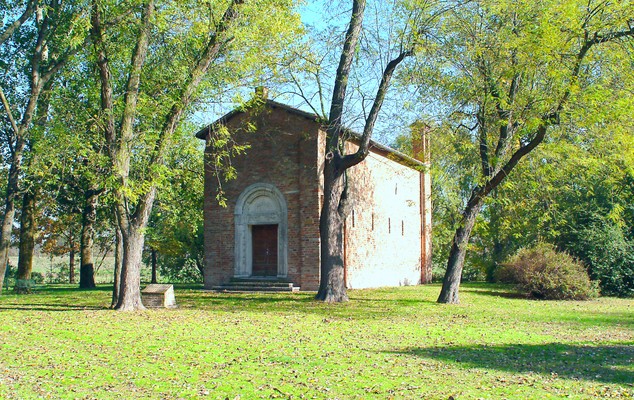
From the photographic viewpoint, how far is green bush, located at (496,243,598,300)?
23562 mm

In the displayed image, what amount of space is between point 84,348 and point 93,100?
430 inches

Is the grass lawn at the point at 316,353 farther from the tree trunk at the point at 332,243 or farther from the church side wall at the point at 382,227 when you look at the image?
the church side wall at the point at 382,227

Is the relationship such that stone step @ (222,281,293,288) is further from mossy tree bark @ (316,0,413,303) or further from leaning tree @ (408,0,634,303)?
leaning tree @ (408,0,634,303)

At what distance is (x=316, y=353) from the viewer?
1073 centimetres

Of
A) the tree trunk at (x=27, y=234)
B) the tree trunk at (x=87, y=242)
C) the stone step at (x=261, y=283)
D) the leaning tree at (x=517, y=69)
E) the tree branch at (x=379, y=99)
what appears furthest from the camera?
the tree trunk at (x=87, y=242)

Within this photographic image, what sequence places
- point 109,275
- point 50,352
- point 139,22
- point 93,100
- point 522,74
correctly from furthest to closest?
point 109,275 → point 93,100 → point 522,74 → point 139,22 → point 50,352

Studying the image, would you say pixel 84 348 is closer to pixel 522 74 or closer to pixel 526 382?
pixel 526 382

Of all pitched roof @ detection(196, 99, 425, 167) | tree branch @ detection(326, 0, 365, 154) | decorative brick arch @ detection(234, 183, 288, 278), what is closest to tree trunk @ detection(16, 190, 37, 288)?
pitched roof @ detection(196, 99, 425, 167)

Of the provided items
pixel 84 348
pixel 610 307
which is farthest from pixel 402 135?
pixel 84 348

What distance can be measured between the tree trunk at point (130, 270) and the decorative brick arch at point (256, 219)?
9.17 meters

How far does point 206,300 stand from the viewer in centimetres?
2186

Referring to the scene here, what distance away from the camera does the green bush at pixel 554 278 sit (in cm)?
2356

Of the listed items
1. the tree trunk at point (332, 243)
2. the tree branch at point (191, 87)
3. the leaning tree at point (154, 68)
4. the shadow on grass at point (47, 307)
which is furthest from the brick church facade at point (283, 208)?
the shadow on grass at point (47, 307)

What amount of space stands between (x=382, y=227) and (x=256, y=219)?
6.87 m
